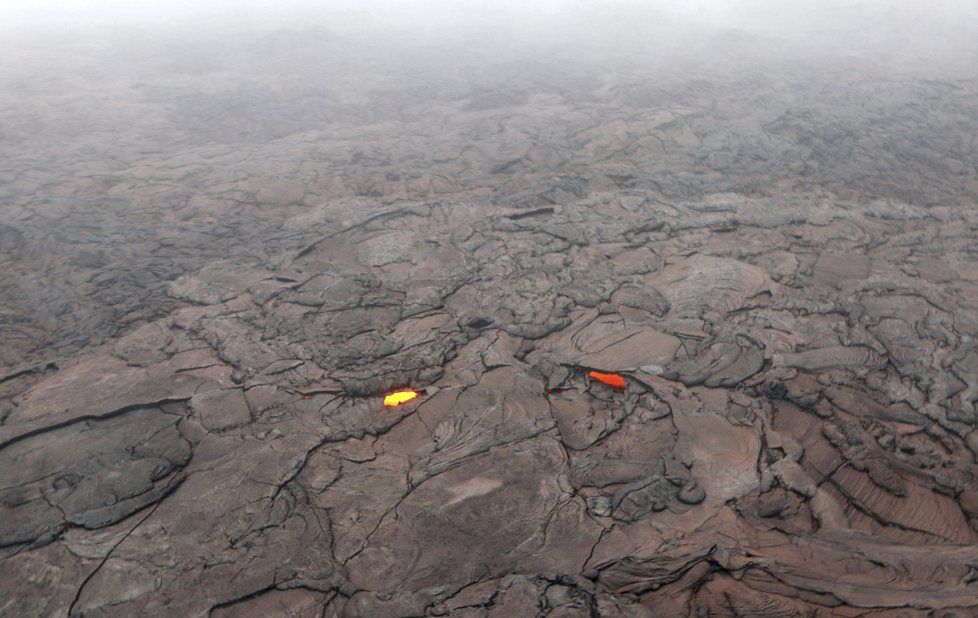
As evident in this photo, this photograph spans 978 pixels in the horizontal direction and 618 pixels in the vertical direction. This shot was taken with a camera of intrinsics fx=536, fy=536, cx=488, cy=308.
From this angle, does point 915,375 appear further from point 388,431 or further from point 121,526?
point 121,526

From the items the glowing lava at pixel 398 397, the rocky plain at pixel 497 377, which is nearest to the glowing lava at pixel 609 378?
the rocky plain at pixel 497 377

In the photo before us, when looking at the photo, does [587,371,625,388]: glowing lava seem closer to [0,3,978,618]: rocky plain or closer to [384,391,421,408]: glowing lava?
[0,3,978,618]: rocky plain

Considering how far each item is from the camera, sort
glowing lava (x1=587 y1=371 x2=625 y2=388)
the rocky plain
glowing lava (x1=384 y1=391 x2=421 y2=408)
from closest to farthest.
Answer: the rocky plain, glowing lava (x1=384 y1=391 x2=421 y2=408), glowing lava (x1=587 y1=371 x2=625 y2=388)

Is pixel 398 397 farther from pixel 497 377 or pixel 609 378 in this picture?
pixel 609 378

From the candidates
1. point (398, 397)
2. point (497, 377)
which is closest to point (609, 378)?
point (497, 377)

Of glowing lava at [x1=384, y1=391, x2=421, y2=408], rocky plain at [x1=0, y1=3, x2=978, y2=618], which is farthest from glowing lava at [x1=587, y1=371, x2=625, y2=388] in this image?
glowing lava at [x1=384, y1=391, x2=421, y2=408]

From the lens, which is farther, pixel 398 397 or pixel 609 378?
pixel 609 378
